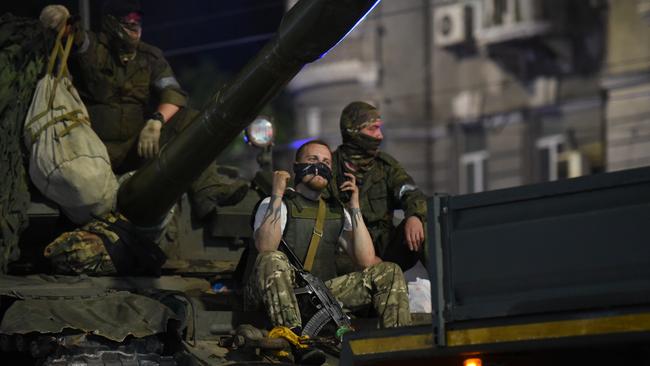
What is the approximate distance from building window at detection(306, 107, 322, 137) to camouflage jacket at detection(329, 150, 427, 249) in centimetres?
2282

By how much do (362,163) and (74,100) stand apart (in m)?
1.94

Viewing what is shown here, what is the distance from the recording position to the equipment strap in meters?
11.6

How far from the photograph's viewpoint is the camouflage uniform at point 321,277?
1104cm

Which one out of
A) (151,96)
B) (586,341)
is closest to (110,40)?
(151,96)

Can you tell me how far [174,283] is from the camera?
12.3m

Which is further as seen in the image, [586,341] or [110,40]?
[110,40]

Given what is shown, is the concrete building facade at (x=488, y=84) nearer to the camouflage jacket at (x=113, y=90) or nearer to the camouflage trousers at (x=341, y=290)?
the camouflage jacket at (x=113, y=90)

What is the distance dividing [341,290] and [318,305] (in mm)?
384

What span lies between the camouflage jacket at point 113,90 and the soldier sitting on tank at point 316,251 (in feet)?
5.26

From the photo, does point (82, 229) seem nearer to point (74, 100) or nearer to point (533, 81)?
point (74, 100)

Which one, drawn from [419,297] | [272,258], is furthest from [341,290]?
[419,297]

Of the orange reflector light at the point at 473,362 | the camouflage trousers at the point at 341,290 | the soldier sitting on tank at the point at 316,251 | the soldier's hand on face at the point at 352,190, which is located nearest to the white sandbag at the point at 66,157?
the soldier sitting on tank at the point at 316,251

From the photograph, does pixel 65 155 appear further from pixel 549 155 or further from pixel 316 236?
pixel 549 155

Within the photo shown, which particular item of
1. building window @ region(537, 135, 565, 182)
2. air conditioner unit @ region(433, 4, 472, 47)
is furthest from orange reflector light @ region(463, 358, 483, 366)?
air conditioner unit @ region(433, 4, 472, 47)
